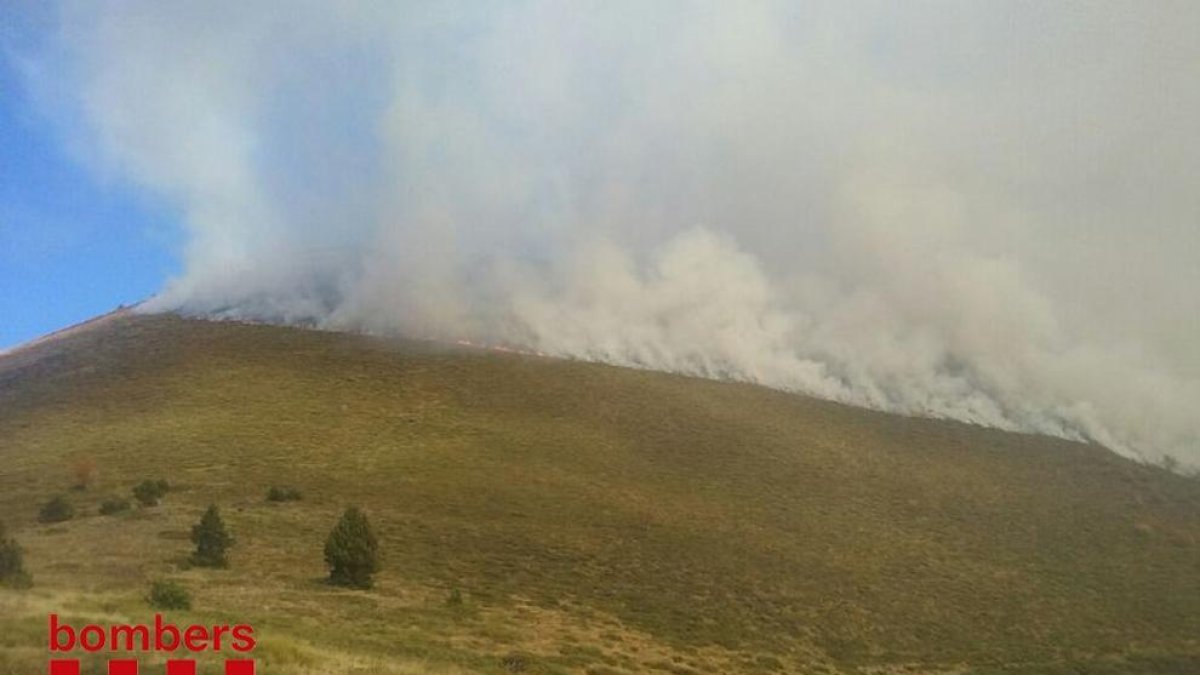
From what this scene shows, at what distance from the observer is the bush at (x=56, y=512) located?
32.9 meters

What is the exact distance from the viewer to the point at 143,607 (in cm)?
1883

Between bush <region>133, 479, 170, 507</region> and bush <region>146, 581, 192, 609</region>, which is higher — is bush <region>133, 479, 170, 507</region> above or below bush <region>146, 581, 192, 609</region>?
above

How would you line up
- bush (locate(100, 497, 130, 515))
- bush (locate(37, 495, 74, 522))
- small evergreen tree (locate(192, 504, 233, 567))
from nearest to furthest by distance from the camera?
small evergreen tree (locate(192, 504, 233, 567)) < bush (locate(37, 495, 74, 522)) < bush (locate(100, 497, 130, 515))

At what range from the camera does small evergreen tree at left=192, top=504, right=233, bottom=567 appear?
27.4 m

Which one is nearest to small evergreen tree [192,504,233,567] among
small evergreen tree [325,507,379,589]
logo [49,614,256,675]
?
small evergreen tree [325,507,379,589]

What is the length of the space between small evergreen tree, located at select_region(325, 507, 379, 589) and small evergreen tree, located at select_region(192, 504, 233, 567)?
341cm

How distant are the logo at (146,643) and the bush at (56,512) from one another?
19933 millimetres

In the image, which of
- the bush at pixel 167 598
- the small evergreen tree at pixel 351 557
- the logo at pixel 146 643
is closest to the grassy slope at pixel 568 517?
the logo at pixel 146 643

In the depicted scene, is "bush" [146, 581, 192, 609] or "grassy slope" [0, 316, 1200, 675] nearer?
"bush" [146, 581, 192, 609]

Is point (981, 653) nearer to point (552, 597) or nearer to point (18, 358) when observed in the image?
point (552, 597)

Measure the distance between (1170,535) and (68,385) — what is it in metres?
72.6

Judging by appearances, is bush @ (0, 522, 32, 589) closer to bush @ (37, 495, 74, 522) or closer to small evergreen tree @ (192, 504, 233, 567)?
small evergreen tree @ (192, 504, 233, 567)

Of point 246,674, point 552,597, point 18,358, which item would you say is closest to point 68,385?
point 18,358

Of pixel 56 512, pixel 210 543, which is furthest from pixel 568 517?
pixel 56 512
